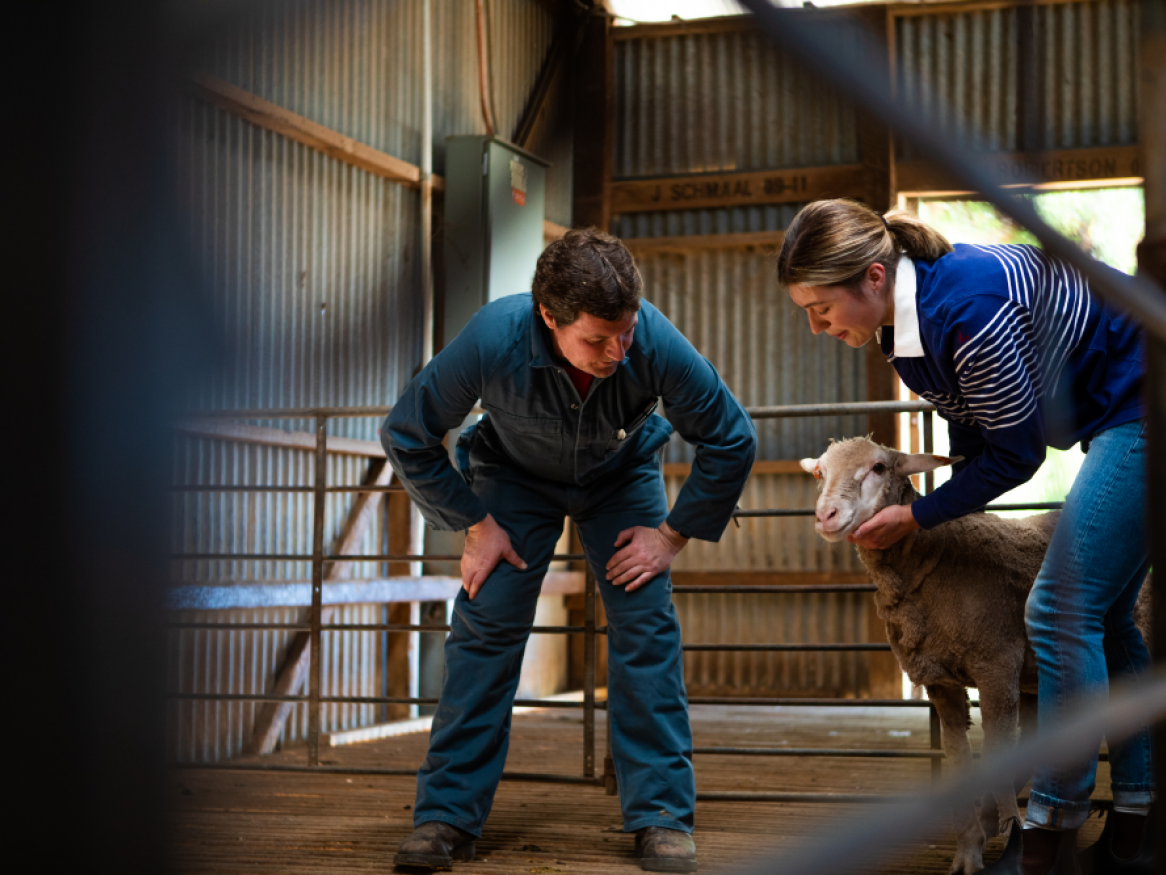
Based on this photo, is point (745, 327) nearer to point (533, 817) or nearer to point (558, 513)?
point (533, 817)

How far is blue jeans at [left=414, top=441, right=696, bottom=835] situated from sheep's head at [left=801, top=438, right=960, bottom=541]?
1.27 feet

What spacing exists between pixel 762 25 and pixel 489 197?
547 centimetres

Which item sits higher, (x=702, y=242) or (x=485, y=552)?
(x=702, y=242)

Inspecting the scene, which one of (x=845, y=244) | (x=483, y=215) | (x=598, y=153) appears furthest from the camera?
(x=598, y=153)

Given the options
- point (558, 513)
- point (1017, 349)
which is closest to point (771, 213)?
point (558, 513)

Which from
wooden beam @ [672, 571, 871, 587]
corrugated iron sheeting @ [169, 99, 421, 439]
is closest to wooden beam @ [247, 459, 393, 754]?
corrugated iron sheeting @ [169, 99, 421, 439]

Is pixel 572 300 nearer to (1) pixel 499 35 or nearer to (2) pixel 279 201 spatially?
(2) pixel 279 201

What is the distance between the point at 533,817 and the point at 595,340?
148 centimetres

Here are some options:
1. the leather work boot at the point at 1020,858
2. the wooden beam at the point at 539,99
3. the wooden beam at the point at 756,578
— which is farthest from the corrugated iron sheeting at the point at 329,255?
the wooden beam at the point at 756,578

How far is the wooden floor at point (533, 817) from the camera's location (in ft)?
7.66

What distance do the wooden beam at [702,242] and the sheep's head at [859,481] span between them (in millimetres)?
5305

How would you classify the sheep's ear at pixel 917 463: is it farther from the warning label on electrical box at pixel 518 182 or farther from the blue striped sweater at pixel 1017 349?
the warning label on electrical box at pixel 518 182

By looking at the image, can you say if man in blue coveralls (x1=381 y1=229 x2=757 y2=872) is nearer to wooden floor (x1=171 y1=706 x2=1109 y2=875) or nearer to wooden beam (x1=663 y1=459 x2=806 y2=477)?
wooden floor (x1=171 y1=706 x2=1109 y2=875)

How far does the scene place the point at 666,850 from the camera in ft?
7.36
